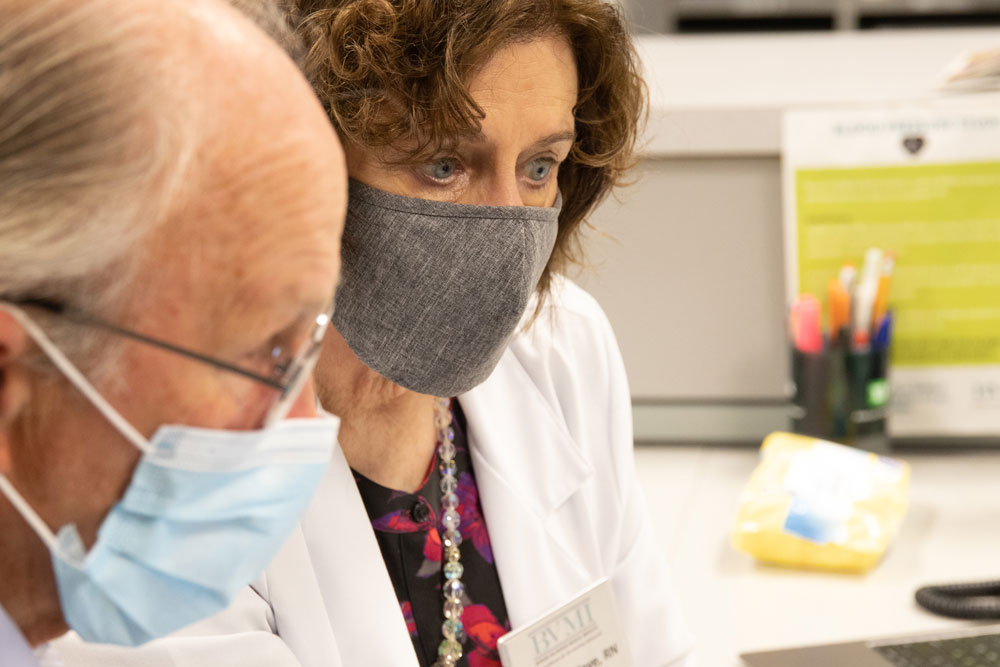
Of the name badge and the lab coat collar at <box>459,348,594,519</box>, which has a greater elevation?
the lab coat collar at <box>459,348,594,519</box>

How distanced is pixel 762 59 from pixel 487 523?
1.44 meters

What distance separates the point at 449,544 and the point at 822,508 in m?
0.59

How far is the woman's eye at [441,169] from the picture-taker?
1012 millimetres

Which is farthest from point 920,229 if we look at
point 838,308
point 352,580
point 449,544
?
point 352,580

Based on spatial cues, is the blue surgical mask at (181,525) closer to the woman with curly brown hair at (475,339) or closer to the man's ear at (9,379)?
the man's ear at (9,379)

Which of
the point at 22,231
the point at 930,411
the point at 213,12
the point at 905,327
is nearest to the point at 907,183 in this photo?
the point at 905,327

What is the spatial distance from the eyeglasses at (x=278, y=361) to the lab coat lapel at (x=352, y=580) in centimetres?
41

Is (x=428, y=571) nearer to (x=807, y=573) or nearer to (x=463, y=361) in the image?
(x=463, y=361)

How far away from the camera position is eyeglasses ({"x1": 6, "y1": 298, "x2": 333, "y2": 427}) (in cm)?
58

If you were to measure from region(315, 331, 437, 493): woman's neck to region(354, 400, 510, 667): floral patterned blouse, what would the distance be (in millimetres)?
15

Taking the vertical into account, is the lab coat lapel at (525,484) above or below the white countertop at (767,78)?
below

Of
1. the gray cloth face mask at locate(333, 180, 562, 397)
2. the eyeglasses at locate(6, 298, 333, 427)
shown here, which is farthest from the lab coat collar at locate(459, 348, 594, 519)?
the eyeglasses at locate(6, 298, 333, 427)

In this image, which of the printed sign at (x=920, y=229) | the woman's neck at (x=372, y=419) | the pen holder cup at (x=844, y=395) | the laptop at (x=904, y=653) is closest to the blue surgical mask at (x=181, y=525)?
the woman's neck at (x=372, y=419)

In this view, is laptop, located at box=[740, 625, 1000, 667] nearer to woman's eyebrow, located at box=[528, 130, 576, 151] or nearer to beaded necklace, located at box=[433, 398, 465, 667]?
beaded necklace, located at box=[433, 398, 465, 667]
